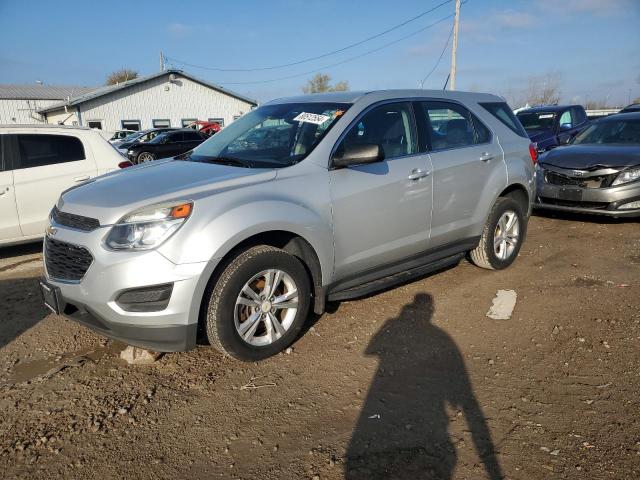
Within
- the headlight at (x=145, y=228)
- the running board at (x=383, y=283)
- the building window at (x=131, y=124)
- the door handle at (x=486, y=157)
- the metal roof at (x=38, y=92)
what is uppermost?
the metal roof at (x=38, y=92)

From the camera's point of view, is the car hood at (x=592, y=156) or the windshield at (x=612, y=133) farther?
the windshield at (x=612, y=133)

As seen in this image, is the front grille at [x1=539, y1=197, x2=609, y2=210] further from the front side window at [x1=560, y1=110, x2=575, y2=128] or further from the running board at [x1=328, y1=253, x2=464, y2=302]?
the front side window at [x1=560, y1=110, x2=575, y2=128]

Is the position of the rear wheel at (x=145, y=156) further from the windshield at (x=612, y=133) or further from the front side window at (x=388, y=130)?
the front side window at (x=388, y=130)

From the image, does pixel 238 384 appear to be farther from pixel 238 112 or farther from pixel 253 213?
pixel 238 112

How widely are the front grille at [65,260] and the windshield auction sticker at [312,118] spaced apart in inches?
75.8

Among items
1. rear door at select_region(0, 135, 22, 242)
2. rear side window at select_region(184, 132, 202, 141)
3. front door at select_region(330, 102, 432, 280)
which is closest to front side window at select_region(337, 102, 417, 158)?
front door at select_region(330, 102, 432, 280)

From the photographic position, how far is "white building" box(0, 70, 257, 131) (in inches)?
1188

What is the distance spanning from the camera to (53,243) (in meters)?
3.25

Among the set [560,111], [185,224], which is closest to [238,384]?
[185,224]

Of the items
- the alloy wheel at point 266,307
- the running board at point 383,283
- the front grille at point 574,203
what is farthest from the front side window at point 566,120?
the alloy wheel at point 266,307

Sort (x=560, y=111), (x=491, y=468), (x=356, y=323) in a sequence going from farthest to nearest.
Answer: (x=560, y=111), (x=356, y=323), (x=491, y=468)

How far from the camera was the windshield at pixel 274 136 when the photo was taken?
12.0ft

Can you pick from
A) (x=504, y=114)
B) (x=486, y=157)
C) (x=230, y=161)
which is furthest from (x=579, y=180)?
(x=230, y=161)

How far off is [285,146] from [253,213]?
0.87 meters
